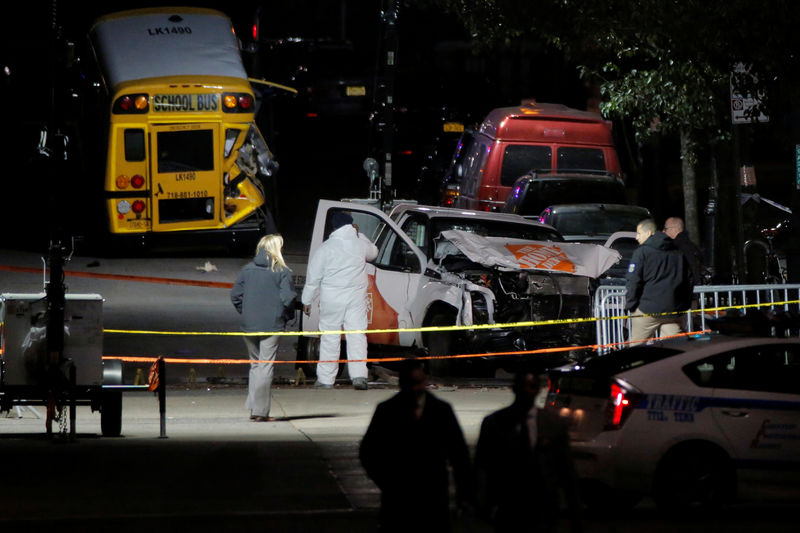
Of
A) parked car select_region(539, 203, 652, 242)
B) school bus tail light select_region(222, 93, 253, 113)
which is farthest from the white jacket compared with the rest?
school bus tail light select_region(222, 93, 253, 113)

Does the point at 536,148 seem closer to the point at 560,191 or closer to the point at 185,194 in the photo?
the point at 560,191

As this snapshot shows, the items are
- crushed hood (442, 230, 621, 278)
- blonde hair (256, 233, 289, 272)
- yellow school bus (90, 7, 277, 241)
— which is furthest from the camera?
yellow school bus (90, 7, 277, 241)

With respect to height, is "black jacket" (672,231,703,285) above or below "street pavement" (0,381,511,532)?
above

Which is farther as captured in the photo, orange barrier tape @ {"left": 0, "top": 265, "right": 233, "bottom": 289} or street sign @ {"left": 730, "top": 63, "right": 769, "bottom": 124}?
orange barrier tape @ {"left": 0, "top": 265, "right": 233, "bottom": 289}

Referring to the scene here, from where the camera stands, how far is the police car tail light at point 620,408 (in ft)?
29.9

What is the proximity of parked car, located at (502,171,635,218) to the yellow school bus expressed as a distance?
4373 millimetres

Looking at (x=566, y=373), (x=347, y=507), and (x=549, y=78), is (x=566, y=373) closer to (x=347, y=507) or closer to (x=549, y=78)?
(x=347, y=507)

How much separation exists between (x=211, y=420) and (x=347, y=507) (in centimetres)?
451

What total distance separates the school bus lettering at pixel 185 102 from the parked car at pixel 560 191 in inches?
199

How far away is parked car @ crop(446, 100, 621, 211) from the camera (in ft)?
78.9

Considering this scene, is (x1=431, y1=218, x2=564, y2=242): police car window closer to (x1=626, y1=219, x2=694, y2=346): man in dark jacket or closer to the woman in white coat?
(x1=626, y1=219, x2=694, y2=346): man in dark jacket

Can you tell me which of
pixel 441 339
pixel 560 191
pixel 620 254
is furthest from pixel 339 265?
pixel 560 191

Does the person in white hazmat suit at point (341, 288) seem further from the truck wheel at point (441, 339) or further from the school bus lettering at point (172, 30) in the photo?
the school bus lettering at point (172, 30)

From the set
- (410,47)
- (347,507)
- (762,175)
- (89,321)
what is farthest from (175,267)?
(410,47)
